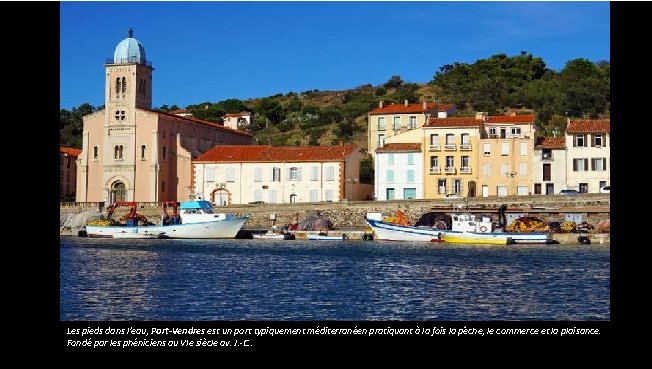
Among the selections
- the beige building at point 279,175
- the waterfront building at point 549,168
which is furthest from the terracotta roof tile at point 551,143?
the beige building at point 279,175

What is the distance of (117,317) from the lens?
24.8 metres

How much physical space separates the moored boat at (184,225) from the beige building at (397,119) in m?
22.3

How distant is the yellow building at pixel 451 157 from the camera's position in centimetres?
7069

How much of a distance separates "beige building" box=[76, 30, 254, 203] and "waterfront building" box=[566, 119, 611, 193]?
31109 millimetres

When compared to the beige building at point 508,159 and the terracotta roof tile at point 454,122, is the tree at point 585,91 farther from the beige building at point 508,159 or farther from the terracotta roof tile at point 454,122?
the terracotta roof tile at point 454,122

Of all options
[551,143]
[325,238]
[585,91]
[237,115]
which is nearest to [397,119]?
[551,143]

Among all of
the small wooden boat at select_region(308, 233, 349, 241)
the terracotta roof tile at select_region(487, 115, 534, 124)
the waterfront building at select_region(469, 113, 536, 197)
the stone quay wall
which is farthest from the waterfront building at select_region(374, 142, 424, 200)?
the small wooden boat at select_region(308, 233, 349, 241)

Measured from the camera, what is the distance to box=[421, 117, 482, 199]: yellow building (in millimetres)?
70688

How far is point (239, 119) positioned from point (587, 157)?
60.3 m

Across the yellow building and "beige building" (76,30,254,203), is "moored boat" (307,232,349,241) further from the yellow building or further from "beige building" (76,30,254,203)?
"beige building" (76,30,254,203)

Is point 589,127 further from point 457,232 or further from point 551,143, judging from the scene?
point 457,232
